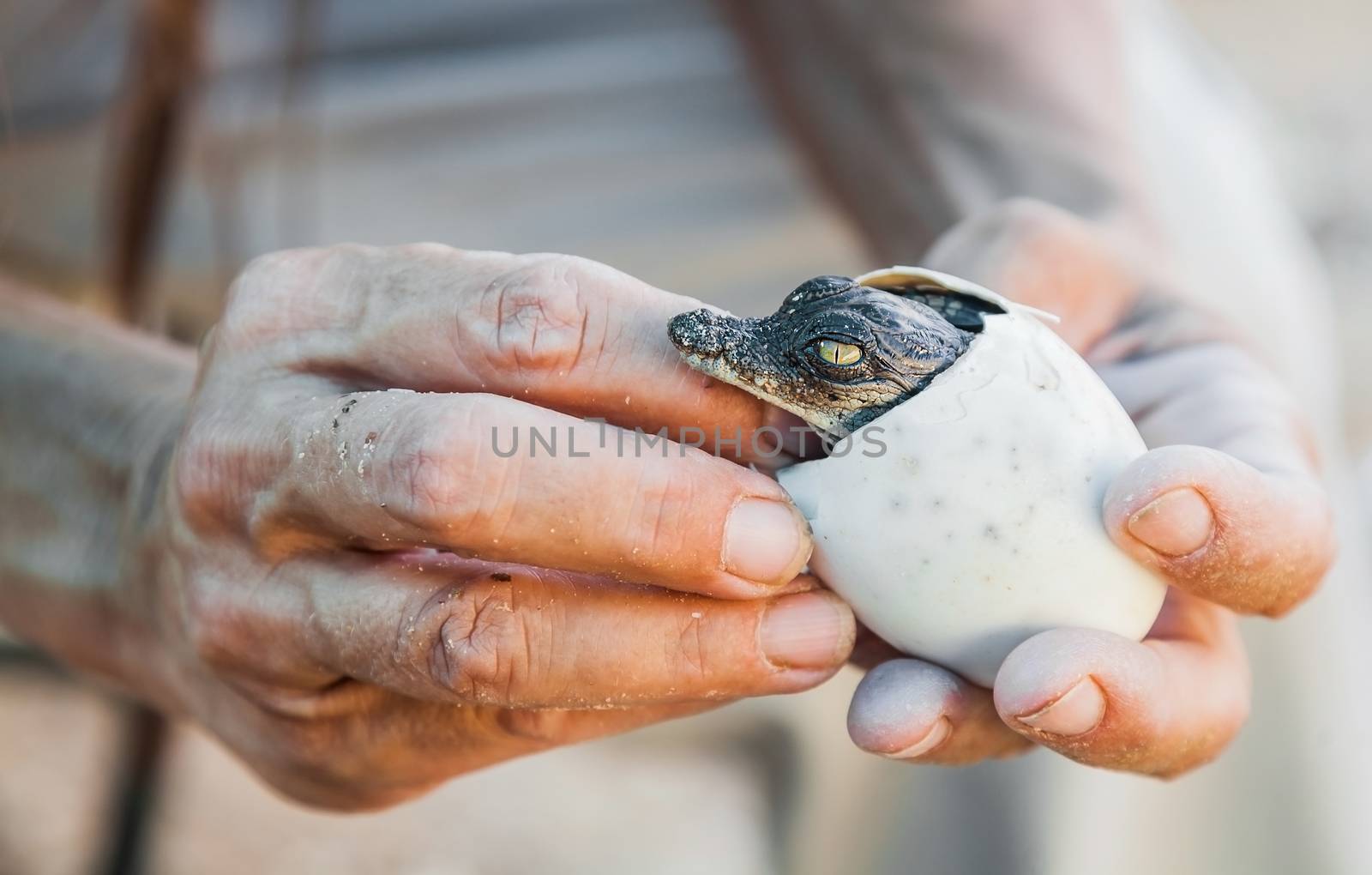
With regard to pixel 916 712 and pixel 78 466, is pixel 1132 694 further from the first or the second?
pixel 78 466

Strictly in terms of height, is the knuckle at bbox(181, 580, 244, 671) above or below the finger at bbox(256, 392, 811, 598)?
below

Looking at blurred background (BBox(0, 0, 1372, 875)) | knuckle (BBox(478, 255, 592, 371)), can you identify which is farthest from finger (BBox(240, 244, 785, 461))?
blurred background (BBox(0, 0, 1372, 875))

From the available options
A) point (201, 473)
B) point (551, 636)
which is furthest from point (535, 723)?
point (201, 473)

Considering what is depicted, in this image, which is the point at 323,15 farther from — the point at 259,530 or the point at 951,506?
the point at 951,506

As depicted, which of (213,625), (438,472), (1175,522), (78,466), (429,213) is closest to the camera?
(438,472)

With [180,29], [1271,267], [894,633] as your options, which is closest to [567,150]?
[180,29]

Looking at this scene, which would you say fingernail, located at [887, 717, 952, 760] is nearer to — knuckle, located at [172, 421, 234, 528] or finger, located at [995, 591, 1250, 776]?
finger, located at [995, 591, 1250, 776]

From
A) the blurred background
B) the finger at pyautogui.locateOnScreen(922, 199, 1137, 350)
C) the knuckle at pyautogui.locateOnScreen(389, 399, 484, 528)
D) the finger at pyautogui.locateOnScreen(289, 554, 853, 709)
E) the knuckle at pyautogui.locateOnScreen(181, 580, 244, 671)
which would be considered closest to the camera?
the knuckle at pyautogui.locateOnScreen(389, 399, 484, 528)
